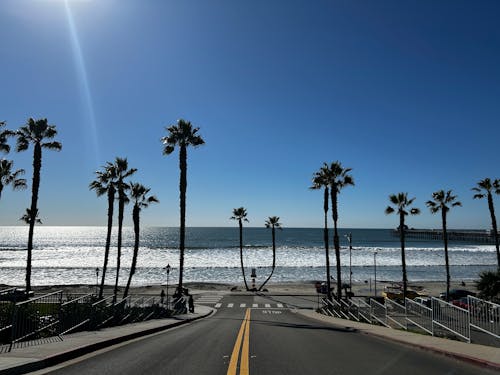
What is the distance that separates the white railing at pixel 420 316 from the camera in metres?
14.6

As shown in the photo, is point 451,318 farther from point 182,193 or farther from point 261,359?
point 182,193

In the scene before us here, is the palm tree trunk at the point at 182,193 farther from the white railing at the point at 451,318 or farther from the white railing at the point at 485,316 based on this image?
the white railing at the point at 485,316

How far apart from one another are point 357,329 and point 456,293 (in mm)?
28148

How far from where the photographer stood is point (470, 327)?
12.4m

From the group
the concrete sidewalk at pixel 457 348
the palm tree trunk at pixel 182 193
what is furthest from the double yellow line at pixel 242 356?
the palm tree trunk at pixel 182 193

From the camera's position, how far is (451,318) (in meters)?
13.3

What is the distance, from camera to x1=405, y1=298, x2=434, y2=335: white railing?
14.6 meters

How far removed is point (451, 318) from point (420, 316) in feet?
6.49

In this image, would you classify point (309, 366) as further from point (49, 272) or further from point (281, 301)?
point (49, 272)

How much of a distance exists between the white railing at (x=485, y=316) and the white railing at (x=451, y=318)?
215 mm

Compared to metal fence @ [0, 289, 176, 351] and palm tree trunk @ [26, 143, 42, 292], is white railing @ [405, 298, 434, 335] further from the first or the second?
palm tree trunk @ [26, 143, 42, 292]

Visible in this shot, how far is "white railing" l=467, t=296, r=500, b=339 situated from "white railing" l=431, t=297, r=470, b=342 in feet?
0.70

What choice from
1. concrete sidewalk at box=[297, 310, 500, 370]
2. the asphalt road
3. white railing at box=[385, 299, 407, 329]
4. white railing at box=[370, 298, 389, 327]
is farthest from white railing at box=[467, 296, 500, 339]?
white railing at box=[370, 298, 389, 327]

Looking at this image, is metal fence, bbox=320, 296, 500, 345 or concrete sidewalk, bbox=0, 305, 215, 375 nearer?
concrete sidewalk, bbox=0, 305, 215, 375
